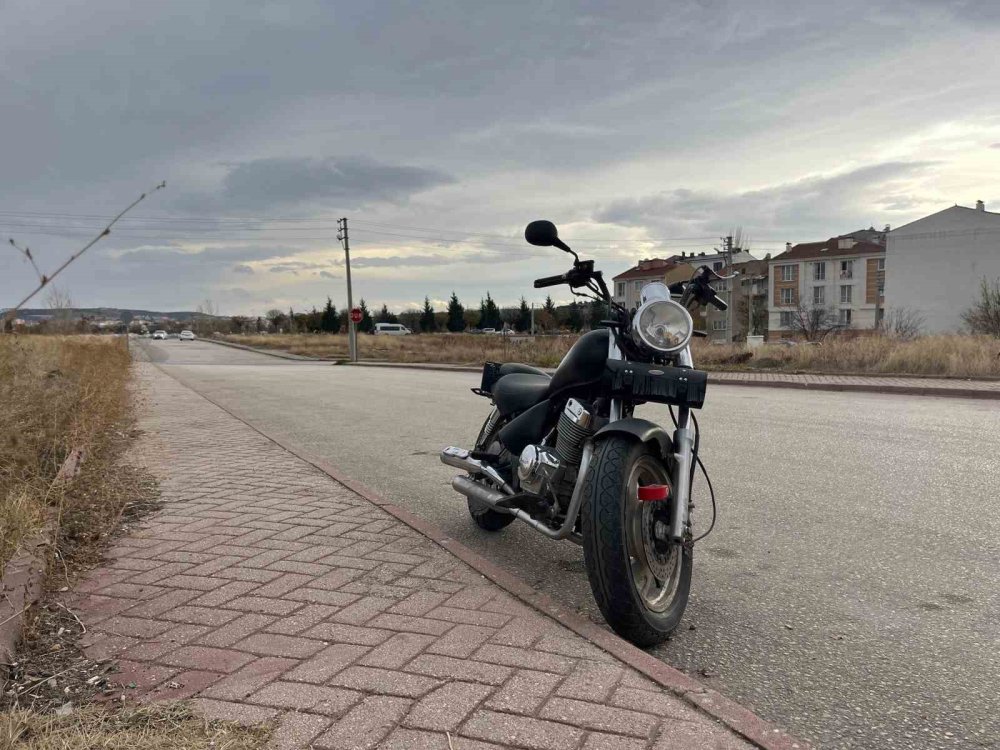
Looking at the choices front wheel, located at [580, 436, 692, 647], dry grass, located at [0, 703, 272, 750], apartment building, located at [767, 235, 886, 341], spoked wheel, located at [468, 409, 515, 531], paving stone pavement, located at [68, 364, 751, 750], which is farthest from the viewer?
apartment building, located at [767, 235, 886, 341]

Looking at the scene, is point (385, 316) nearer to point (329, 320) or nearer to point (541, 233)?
point (329, 320)

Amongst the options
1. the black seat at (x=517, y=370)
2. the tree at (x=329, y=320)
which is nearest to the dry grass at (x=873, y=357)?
the black seat at (x=517, y=370)

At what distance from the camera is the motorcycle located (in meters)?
2.73

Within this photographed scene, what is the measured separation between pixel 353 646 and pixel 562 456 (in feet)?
3.99

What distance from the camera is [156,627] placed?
2.81m

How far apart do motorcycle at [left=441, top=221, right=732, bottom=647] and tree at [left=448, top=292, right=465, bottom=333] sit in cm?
9052

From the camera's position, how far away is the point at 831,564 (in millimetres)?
3836

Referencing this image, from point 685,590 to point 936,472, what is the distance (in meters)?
4.16

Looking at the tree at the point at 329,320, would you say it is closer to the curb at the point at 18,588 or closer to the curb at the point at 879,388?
the curb at the point at 879,388

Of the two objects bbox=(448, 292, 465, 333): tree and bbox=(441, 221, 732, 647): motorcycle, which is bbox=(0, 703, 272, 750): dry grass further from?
bbox=(448, 292, 465, 333): tree

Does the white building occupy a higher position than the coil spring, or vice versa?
the white building

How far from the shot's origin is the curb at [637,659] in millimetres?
2129

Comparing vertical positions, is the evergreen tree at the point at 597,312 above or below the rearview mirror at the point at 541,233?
below

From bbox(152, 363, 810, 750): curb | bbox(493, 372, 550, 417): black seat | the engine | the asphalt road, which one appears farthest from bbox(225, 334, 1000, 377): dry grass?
the engine
